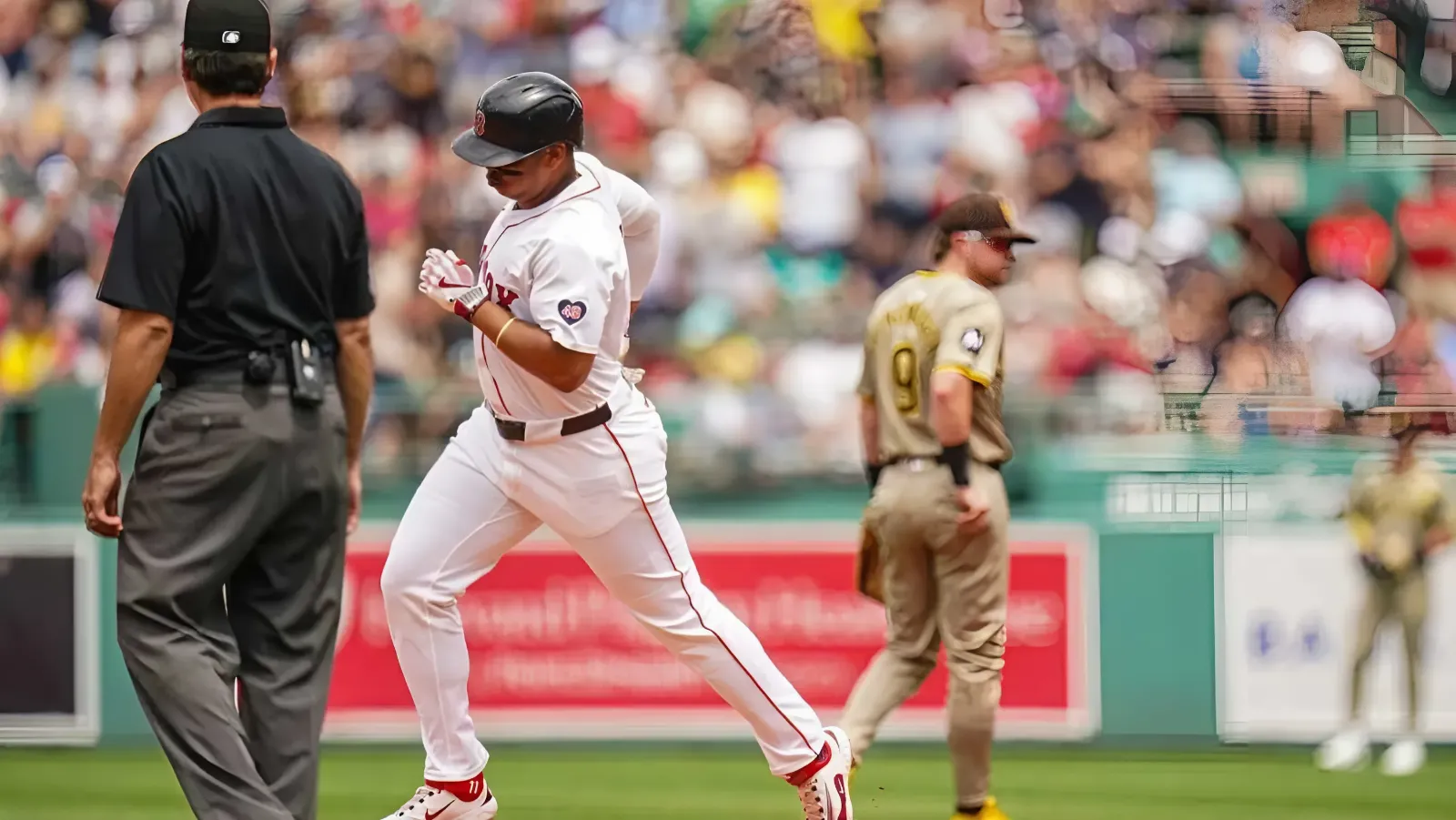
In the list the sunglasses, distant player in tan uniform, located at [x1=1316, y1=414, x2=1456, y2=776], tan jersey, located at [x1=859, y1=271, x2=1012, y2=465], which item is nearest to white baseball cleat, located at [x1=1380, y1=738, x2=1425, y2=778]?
distant player in tan uniform, located at [x1=1316, y1=414, x2=1456, y2=776]

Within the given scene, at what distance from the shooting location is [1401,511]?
882 cm

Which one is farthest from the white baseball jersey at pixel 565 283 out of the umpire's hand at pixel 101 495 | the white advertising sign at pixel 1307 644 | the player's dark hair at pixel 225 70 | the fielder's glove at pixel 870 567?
the white advertising sign at pixel 1307 644

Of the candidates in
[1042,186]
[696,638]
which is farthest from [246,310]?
[1042,186]

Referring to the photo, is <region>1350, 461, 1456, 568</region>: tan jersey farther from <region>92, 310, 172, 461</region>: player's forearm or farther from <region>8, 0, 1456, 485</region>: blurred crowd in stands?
<region>92, 310, 172, 461</region>: player's forearm

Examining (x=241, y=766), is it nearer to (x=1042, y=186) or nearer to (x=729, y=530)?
(x=729, y=530)

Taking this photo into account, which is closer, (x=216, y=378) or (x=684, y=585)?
(x=216, y=378)

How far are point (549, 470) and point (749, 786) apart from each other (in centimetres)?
311

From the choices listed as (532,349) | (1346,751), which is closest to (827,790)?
(532,349)

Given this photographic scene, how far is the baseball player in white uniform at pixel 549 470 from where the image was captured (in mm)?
4996

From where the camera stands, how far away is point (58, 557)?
9109mm

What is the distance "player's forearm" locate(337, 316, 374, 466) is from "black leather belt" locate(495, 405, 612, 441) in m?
0.40

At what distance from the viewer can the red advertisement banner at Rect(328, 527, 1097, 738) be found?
29.4 feet

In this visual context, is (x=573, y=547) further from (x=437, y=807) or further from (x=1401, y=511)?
(x=1401, y=511)

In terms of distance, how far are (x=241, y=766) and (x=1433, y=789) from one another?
5.42 metres
